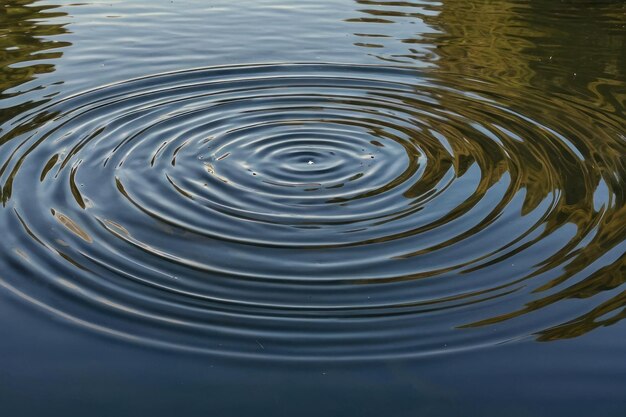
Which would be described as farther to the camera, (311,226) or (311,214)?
(311,214)

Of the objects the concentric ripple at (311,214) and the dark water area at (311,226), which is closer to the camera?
the dark water area at (311,226)

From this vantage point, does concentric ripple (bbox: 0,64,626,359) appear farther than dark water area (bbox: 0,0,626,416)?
Yes

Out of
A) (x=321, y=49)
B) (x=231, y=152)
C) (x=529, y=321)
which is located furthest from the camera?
(x=321, y=49)

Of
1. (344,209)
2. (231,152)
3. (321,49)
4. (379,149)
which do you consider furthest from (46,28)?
(344,209)

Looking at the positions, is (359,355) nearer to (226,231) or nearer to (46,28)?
(226,231)
